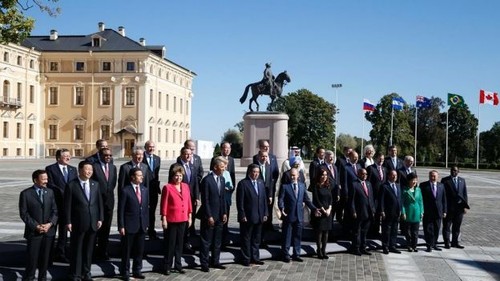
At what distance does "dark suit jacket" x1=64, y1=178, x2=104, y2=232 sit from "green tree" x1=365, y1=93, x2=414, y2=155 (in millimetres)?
69917

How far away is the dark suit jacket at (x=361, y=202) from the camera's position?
33.9 feet

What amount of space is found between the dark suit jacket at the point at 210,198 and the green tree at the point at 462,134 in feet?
277

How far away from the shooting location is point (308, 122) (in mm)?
76375

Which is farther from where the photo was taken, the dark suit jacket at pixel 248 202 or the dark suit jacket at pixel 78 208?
the dark suit jacket at pixel 248 202

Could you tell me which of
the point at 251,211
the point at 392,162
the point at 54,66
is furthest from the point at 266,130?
the point at 54,66

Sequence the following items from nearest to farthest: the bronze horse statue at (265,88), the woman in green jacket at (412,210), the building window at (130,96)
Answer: the woman in green jacket at (412,210) < the bronze horse statue at (265,88) < the building window at (130,96)

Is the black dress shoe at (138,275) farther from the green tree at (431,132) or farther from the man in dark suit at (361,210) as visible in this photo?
the green tree at (431,132)

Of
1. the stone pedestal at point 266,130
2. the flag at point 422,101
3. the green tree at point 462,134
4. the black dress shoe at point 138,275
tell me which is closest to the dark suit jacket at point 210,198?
the black dress shoe at point 138,275

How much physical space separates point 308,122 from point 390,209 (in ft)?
217

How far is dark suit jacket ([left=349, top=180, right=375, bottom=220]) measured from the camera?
10.3m

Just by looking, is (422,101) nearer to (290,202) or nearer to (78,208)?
(290,202)

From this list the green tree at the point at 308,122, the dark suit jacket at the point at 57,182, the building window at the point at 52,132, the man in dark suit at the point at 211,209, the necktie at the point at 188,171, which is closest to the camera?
the dark suit jacket at the point at 57,182

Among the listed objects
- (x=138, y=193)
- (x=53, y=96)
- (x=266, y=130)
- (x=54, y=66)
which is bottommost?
(x=138, y=193)

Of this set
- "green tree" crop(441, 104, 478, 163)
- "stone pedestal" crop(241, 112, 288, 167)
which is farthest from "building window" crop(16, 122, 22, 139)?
"green tree" crop(441, 104, 478, 163)
